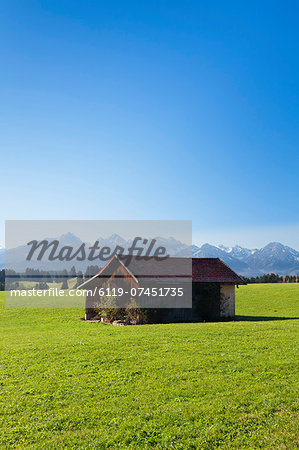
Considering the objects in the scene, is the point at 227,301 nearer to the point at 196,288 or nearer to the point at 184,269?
the point at 196,288

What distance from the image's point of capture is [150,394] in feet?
29.2

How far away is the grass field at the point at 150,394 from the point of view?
6.82 metres

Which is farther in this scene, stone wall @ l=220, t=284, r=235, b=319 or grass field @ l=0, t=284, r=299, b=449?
stone wall @ l=220, t=284, r=235, b=319

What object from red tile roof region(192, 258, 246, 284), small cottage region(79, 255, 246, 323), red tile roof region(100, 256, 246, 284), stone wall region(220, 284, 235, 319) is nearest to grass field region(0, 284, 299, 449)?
small cottage region(79, 255, 246, 323)

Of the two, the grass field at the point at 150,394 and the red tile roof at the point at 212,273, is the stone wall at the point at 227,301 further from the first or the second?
the grass field at the point at 150,394

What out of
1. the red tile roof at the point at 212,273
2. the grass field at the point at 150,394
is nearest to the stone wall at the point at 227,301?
the red tile roof at the point at 212,273

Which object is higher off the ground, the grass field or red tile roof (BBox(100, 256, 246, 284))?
red tile roof (BBox(100, 256, 246, 284))

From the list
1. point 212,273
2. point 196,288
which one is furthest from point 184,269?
point 212,273

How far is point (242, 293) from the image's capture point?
2156 inches

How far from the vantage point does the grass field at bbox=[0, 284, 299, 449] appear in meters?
6.82

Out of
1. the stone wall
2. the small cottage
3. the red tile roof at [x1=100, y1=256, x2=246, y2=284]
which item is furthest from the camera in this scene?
the stone wall

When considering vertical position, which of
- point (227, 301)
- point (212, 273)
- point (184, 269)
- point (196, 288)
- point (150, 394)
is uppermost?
point (184, 269)

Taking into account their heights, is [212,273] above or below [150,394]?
above

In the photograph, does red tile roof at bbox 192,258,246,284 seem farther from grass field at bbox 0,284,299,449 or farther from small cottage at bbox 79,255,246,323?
grass field at bbox 0,284,299,449
